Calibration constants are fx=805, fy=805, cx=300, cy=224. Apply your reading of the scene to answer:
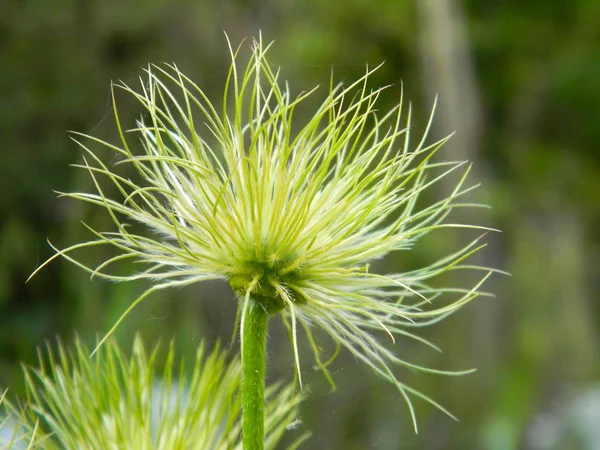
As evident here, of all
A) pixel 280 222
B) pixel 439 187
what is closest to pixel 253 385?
pixel 280 222

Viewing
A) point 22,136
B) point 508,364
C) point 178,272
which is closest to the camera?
point 178,272

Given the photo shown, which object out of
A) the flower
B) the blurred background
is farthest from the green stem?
the blurred background

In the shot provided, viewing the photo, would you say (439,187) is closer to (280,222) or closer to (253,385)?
(280,222)

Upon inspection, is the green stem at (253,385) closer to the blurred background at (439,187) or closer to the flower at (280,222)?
the flower at (280,222)

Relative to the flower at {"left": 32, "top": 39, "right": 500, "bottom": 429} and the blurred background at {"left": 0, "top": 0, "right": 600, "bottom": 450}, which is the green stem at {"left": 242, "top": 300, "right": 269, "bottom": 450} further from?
the blurred background at {"left": 0, "top": 0, "right": 600, "bottom": 450}

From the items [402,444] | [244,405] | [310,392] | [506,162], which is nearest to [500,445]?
[402,444]

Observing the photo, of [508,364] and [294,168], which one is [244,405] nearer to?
[294,168]

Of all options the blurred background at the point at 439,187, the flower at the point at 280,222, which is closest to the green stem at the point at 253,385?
the flower at the point at 280,222
